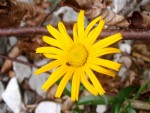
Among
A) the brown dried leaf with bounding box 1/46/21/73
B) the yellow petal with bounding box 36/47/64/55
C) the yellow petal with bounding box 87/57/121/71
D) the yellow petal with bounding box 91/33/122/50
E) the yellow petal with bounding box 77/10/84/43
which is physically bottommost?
the brown dried leaf with bounding box 1/46/21/73

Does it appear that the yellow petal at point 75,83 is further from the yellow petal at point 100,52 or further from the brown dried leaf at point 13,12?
the brown dried leaf at point 13,12

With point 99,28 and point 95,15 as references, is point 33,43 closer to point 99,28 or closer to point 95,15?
point 95,15

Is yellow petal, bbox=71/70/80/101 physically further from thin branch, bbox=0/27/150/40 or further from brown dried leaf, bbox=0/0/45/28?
brown dried leaf, bbox=0/0/45/28

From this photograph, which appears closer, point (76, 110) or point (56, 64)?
point (56, 64)

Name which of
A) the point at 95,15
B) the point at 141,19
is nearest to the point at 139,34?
the point at 141,19

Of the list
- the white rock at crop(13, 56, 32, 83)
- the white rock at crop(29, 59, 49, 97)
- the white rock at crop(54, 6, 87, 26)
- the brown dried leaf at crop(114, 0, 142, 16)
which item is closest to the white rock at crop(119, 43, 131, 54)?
the brown dried leaf at crop(114, 0, 142, 16)

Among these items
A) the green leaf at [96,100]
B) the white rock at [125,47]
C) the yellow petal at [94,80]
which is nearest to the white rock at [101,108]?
the green leaf at [96,100]
